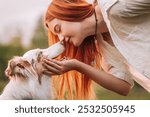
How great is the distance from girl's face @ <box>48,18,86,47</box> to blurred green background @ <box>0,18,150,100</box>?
0.16ft

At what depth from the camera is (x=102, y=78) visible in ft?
7.89

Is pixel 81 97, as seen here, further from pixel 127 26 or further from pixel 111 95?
pixel 127 26

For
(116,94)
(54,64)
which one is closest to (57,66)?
(54,64)

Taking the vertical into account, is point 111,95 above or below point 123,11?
below

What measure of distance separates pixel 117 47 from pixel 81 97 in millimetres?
229

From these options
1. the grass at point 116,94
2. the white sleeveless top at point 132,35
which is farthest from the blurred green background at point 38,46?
the white sleeveless top at point 132,35

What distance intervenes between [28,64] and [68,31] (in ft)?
0.59

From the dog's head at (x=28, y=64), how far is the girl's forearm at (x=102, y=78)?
0.34 feet

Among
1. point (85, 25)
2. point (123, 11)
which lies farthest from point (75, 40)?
point (123, 11)

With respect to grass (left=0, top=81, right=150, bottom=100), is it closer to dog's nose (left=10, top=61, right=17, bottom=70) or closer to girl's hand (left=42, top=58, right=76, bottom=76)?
girl's hand (left=42, top=58, right=76, bottom=76)

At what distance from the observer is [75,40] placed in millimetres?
2408

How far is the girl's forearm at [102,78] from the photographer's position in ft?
7.89

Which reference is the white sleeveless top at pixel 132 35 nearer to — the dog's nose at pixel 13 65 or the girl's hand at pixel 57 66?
the girl's hand at pixel 57 66

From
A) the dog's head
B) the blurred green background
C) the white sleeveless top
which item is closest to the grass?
the blurred green background
